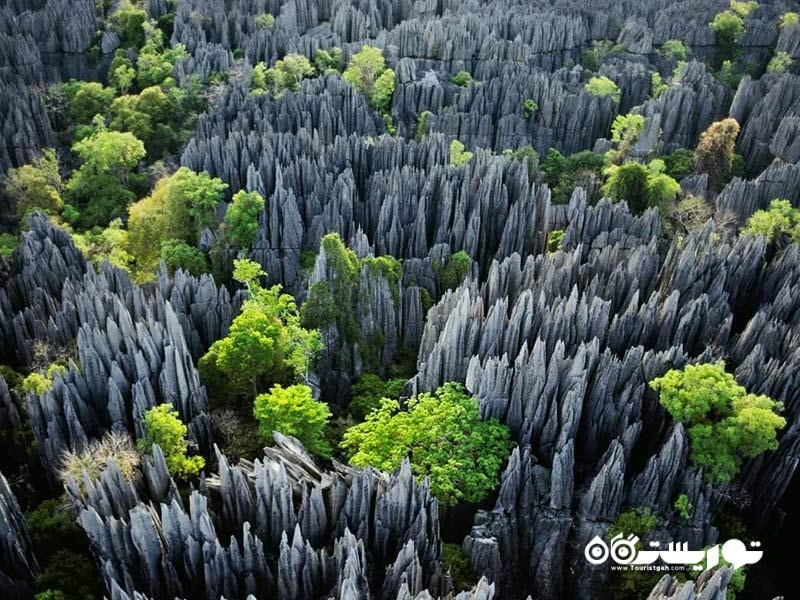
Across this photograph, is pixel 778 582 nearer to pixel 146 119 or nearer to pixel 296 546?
pixel 296 546


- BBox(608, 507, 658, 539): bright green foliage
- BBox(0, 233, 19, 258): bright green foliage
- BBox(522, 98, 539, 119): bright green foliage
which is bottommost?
BBox(608, 507, 658, 539): bright green foliage

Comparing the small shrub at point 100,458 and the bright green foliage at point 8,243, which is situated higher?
the bright green foliage at point 8,243

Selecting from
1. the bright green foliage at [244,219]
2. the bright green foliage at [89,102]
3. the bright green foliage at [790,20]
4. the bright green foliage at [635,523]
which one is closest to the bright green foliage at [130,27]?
the bright green foliage at [89,102]

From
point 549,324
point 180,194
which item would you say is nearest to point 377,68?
point 180,194

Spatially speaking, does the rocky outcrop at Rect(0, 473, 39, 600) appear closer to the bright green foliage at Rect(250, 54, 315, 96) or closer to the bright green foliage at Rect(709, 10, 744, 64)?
the bright green foliage at Rect(250, 54, 315, 96)

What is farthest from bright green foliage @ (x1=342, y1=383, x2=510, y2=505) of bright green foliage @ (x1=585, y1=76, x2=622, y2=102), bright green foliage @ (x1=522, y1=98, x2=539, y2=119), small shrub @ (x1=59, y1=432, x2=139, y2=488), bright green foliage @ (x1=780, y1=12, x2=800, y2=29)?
bright green foliage @ (x1=780, y1=12, x2=800, y2=29)

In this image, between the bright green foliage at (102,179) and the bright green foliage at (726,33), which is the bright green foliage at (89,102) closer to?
the bright green foliage at (102,179)
